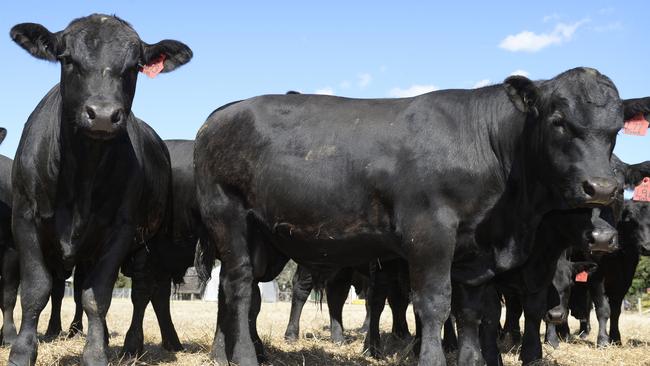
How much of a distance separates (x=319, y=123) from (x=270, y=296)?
41304mm

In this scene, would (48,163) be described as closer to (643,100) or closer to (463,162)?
(463,162)

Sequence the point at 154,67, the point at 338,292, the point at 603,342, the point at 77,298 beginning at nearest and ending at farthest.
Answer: the point at 154,67, the point at 77,298, the point at 338,292, the point at 603,342

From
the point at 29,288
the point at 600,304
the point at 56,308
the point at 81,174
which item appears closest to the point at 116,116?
the point at 81,174

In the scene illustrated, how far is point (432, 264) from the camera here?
5.66 m

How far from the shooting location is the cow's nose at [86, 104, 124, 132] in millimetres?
5285

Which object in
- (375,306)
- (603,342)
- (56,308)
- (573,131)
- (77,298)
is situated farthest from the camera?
(603,342)

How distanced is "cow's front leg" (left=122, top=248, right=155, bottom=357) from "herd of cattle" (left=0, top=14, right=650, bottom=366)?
52 cm

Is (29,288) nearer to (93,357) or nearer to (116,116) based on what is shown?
(93,357)

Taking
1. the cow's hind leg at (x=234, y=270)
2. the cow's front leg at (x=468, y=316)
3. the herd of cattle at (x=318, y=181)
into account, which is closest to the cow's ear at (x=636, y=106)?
the herd of cattle at (x=318, y=181)

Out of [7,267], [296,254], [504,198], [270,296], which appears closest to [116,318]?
[7,267]

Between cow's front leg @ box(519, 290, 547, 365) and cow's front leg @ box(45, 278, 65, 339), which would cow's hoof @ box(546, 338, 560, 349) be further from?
cow's front leg @ box(45, 278, 65, 339)

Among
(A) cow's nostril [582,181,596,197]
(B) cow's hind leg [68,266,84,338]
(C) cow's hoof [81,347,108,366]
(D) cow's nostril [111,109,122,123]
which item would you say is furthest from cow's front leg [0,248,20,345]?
(A) cow's nostril [582,181,596,197]

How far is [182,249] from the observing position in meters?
8.45

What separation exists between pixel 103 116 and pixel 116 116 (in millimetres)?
100
